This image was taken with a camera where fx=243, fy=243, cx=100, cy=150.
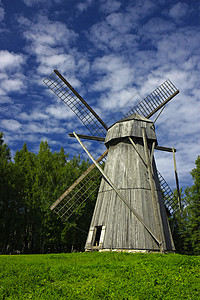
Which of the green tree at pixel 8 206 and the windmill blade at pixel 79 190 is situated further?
the green tree at pixel 8 206

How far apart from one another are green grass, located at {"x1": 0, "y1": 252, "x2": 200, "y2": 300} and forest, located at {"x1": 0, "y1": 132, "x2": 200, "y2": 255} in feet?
53.9

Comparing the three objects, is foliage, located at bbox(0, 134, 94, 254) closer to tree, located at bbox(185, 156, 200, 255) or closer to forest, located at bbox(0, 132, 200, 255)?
forest, located at bbox(0, 132, 200, 255)

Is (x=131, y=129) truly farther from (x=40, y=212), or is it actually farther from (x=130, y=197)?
(x=40, y=212)

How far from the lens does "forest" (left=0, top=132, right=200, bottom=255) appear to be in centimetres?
2725

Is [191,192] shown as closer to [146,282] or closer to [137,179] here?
[137,179]

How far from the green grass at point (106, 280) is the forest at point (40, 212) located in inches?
647

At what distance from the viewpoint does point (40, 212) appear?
29.2m

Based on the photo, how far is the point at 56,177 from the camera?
3353cm

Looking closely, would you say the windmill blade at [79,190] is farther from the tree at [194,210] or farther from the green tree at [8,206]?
the tree at [194,210]

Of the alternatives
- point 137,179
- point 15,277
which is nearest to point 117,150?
point 137,179

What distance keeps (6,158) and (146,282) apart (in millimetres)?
26086

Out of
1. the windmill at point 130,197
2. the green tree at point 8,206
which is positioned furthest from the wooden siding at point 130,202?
the green tree at point 8,206

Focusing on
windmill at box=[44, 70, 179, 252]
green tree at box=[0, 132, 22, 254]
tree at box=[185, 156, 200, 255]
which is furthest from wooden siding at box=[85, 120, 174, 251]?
green tree at box=[0, 132, 22, 254]

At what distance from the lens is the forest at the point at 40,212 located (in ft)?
89.4
